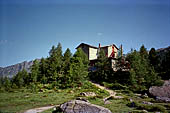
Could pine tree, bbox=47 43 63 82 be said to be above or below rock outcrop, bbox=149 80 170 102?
above

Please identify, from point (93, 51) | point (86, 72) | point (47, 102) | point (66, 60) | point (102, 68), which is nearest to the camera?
point (47, 102)

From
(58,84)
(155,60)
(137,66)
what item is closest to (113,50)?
(155,60)

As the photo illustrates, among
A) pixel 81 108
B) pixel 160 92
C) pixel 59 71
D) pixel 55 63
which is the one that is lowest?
pixel 160 92

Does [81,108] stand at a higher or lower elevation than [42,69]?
lower

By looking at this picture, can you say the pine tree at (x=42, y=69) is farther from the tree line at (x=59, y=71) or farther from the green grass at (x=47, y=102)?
the green grass at (x=47, y=102)

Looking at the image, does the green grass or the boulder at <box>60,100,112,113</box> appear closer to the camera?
the boulder at <box>60,100,112,113</box>

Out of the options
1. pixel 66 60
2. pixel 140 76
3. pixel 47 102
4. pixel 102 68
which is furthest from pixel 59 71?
pixel 140 76

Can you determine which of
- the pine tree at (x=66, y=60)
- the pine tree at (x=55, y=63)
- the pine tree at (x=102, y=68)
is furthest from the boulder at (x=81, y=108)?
the pine tree at (x=102, y=68)

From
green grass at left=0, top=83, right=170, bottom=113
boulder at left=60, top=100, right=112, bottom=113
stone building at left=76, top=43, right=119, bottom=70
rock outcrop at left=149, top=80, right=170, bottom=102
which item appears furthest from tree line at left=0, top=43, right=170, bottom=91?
boulder at left=60, top=100, right=112, bottom=113

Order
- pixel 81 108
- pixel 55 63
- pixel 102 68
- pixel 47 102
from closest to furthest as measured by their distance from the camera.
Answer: pixel 81 108 < pixel 47 102 < pixel 55 63 < pixel 102 68

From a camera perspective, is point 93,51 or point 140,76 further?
point 93,51

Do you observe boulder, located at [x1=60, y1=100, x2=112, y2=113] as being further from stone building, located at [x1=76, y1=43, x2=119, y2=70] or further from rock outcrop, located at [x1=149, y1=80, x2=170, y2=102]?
stone building, located at [x1=76, y1=43, x2=119, y2=70]

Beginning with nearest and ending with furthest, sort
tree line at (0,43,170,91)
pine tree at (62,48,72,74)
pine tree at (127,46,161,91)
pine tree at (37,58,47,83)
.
A: pine tree at (127,46,161,91) → tree line at (0,43,170,91) → pine tree at (62,48,72,74) → pine tree at (37,58,47,83)

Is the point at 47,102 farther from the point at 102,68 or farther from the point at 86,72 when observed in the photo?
the point at 102,68
